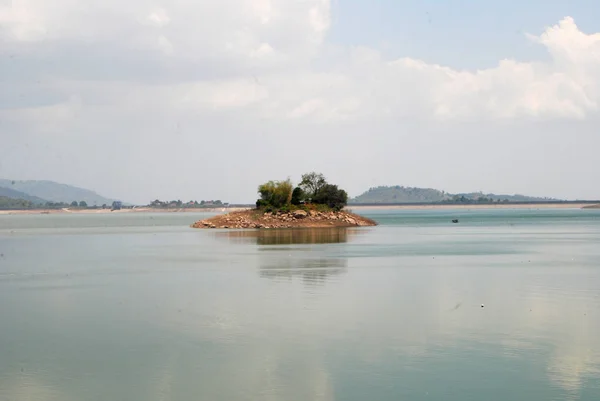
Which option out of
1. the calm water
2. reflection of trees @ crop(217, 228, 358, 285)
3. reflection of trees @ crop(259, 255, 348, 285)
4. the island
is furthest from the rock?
the calm water

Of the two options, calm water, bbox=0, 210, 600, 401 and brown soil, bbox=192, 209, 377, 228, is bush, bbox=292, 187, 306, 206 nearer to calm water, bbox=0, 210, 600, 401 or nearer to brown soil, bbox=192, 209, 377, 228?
brown soil, bbox=192, 209, 377, 228

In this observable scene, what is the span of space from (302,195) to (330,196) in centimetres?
482

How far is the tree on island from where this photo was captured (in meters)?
118

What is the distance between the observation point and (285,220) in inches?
4550

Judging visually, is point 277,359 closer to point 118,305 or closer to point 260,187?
point 118,305

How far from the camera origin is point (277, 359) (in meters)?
21.7

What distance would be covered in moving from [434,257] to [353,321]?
2962 cm

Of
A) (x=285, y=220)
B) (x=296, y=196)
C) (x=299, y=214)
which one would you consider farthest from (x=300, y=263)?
(x=296, y=196)

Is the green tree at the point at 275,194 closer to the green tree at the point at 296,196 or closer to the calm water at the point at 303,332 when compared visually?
the green tree at the point at 296,196

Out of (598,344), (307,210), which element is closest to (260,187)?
(307,210)

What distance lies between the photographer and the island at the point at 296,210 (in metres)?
116

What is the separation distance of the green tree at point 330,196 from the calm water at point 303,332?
2817 inches

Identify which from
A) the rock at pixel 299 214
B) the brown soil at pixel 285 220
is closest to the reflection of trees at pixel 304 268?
the rock at pixel 299 214

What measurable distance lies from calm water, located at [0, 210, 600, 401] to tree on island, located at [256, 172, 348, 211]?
221 ft
